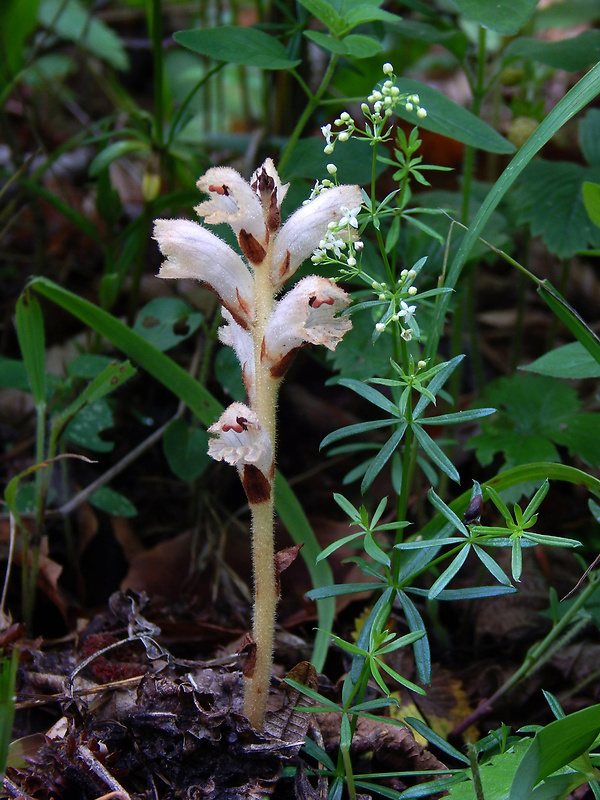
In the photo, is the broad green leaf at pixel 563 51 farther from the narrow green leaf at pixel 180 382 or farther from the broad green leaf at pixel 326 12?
the narrow green leaf at pixel 180 382

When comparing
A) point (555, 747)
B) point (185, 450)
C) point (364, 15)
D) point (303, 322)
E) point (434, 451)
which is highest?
point (364, 15)

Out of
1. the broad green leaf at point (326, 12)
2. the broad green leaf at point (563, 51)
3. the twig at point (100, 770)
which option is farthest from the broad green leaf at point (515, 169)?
the twig at point (100, 770)

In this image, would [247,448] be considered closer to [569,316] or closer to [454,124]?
[569,316]

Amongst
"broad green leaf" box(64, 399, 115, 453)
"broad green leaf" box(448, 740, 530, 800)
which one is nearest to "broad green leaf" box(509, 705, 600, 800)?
"broad green leaf" box(448, 740, 530, 800)

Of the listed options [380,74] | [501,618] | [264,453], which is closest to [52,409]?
[264,453]

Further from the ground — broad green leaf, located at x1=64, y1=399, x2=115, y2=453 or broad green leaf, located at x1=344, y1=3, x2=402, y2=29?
broad green leaf, located at x1=344, y1=3, x2=402, y2=29

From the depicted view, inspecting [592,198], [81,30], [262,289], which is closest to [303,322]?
[262,289]

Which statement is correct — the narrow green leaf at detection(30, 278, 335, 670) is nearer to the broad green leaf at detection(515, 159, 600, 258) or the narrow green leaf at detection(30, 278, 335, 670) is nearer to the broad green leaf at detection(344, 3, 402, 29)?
the broad green leaf at detection(344, 3, 402, 29)
